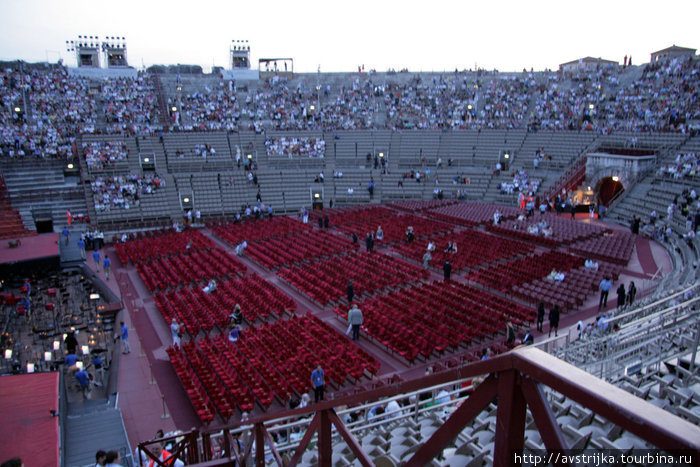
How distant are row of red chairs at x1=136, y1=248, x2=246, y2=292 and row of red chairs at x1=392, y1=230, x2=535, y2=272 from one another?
9940 mm

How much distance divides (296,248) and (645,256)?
65.4ft

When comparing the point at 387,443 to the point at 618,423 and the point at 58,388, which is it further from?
the point at 58,388

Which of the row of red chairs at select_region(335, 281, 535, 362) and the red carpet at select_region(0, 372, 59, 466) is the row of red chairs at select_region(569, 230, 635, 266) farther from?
the red carpet at select_region(0, 372, 59, 466)

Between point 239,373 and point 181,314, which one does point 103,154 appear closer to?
point 181,314

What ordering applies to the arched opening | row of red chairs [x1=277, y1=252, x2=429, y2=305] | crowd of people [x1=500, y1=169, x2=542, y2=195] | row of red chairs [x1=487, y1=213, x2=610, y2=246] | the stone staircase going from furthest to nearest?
crowd of people [x1=500, y1=169, x2=542, y2=195] < the arched opening < row of red chairs [x1=487, y1=213, x2=610, y2=246] < row of red chairs [x1=277, y1=252, x2=429, y2=305] < the stone staircase

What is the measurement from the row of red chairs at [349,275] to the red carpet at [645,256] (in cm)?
1140

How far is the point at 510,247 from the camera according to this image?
91.8 feet

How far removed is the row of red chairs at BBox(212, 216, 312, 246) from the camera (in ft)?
107

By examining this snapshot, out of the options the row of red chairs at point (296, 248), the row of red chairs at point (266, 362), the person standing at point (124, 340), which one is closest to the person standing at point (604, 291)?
the row of red chairs at point (266, 362)

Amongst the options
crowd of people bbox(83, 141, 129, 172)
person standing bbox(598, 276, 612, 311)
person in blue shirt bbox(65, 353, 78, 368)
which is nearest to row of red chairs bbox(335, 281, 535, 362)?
person standing bbox(598, 276, 612, 311)

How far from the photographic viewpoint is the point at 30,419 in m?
10.7

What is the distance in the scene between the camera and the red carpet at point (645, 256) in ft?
79.8

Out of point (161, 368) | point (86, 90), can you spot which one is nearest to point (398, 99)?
point (86, 90)

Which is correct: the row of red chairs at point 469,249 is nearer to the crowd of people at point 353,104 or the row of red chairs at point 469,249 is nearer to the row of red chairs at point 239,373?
the row of red chairs at point 239,373
